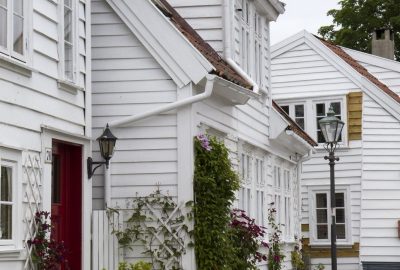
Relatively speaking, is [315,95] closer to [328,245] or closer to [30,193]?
[328,245]

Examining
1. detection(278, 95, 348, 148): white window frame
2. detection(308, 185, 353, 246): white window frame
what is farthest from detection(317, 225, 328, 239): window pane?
detection(278, 95, 348, 148): white window frame

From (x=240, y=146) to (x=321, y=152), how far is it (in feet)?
31.6

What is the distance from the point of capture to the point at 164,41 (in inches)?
540

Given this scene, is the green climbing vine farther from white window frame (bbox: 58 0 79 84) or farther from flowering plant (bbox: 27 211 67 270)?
flowering plant (bbox: 27 211 67 270)

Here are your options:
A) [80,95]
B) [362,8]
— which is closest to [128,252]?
[80,95]

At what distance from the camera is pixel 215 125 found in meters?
15.1

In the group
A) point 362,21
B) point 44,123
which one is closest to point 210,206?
point 44,123

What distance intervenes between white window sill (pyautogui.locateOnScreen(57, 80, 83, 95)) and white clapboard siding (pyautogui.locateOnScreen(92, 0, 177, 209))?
130 centimetres

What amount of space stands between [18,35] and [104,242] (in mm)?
3480

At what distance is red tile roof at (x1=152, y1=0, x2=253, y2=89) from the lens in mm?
14094

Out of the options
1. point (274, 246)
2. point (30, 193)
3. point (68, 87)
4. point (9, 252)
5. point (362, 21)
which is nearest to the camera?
A: point (9, 252)

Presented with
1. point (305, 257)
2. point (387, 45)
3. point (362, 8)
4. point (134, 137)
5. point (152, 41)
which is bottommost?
point (305, 257)

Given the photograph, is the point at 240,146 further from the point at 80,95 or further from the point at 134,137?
the point at 80,95

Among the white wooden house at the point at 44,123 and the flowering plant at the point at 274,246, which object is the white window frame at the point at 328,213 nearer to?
the flowering plant at the point at 274,246
